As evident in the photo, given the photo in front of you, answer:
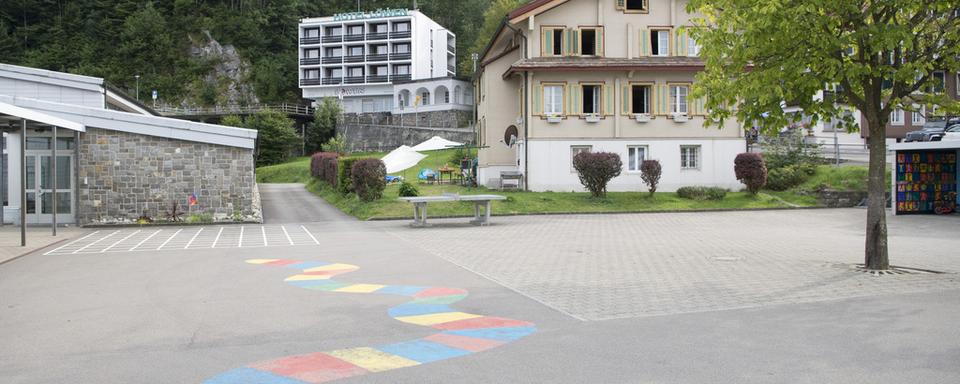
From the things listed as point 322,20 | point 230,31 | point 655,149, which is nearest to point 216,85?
point 230,31

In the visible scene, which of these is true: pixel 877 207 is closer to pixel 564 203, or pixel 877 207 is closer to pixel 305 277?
pixel 305 277

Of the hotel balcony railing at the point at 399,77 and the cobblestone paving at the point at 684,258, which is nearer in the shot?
the cobblestone paving at the point at 684,258

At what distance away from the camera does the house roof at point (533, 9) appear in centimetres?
3170

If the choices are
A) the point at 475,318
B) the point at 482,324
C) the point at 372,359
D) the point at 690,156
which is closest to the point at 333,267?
the point at 475,318

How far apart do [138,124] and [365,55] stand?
220 feet

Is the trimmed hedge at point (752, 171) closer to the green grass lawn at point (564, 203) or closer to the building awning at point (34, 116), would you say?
the green grass lawn at point (564, 203)

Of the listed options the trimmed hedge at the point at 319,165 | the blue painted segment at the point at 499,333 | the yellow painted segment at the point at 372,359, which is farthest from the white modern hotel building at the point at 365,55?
the yellow painted segment at the point at 372,359

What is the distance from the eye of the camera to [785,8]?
10625 millimetres

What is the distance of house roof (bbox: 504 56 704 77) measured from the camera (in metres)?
31.8

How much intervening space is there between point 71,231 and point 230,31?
251 feet

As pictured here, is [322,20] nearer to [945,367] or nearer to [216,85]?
[216,85]

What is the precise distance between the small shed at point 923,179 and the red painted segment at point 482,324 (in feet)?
73.6

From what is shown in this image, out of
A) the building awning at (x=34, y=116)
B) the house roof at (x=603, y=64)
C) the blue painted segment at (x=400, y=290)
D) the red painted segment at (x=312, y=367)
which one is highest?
the house roof at (x=603, y=64)

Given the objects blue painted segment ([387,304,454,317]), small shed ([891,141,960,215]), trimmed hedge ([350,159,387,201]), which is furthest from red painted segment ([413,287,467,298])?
small shed ([891,141,960,215])
